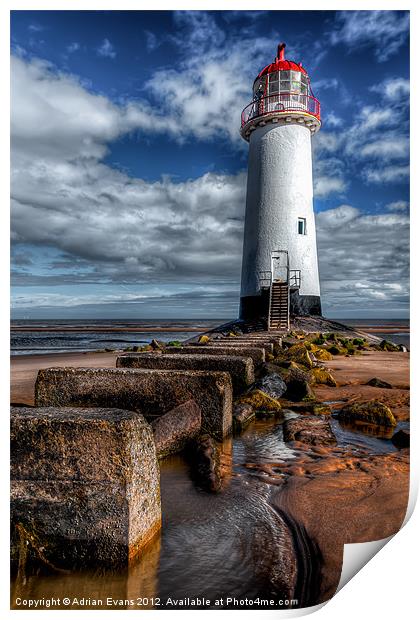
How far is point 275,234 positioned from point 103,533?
14.8 m

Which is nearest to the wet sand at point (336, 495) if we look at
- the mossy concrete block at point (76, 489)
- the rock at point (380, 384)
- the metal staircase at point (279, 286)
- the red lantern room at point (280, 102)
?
the mossy concrete block at point (76, 489)

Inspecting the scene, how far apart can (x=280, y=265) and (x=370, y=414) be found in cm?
1227

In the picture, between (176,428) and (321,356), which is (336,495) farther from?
(321,356)

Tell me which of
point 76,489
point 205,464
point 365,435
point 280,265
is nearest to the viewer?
point 76,489

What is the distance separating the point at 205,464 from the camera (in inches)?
112

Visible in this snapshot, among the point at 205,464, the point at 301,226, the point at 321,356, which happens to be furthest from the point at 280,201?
the point at 205,464

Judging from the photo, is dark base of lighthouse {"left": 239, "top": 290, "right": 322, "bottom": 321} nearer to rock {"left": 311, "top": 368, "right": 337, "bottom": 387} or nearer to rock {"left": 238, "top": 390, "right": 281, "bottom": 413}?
rock {"left": 311, "top": 368, "right": 337, "bottom": 387}

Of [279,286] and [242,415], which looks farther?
[279,286]

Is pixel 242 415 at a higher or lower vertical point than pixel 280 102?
lower

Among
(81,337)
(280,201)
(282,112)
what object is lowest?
(81,337)

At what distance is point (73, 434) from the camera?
1812mm

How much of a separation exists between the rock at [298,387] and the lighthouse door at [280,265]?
419 inches

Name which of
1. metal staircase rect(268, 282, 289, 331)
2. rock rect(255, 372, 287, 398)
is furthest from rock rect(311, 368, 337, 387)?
metal staircase rect(268, 282, 289, 331)
